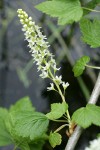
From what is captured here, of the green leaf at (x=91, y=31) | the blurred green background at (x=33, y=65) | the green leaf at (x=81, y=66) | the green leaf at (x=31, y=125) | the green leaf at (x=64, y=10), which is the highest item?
the green leaf at (x=64, y=10)

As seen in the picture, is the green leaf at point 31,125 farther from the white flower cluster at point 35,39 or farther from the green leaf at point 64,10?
the green leaf at point 64,10

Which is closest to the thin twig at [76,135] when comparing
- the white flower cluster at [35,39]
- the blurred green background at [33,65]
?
the white flower cluster at [35,39]

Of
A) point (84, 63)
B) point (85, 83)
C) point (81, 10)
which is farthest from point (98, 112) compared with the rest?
point (85, 83)

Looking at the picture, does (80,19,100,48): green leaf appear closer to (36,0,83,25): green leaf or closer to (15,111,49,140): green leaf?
(36,0,83,25): green leaf

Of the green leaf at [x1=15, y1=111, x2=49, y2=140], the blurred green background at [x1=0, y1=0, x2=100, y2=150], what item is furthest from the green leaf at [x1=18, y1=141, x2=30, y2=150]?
the blurred green background at [x1=0, y1=0, x2=100, y2=150]

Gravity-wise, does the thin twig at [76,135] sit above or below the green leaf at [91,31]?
below

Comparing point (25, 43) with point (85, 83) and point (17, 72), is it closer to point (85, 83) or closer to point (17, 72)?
point (17, 72)
